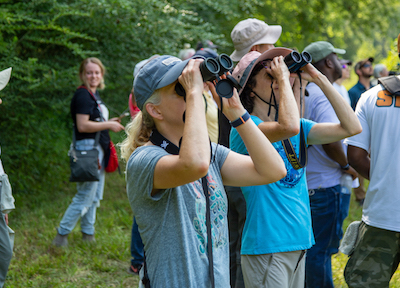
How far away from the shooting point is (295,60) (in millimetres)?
2182

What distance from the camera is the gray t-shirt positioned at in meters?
1.62

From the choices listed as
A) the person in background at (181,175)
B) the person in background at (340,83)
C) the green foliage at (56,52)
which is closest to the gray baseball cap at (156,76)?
the person in background at (181,175)

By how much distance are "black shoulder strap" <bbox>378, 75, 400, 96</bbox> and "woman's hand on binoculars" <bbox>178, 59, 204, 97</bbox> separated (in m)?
1.41

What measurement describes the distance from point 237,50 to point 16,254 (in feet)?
10.6

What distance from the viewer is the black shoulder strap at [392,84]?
2.50 meters

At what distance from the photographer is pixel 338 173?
331 cm

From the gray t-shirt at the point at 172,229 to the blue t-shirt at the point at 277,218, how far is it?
0.56 meters

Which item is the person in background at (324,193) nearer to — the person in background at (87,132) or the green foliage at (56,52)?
the person in background at (87,132)

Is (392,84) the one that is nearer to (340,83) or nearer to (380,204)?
(380,204)

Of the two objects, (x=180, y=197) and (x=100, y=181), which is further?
(x=100, y=181)

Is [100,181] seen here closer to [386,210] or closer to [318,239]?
[318,239]

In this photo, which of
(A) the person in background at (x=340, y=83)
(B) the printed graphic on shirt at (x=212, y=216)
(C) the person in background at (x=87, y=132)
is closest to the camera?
(B) the printed graphic on shirt at (x=212, y=216)

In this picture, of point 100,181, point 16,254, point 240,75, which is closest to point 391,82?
point 240,75

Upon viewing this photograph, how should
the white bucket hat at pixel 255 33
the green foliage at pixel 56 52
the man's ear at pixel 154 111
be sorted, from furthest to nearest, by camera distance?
1. the green foliage at pixel 56 52
2. the white bucket hat at pixel 255 33
3. the man's ear at pixel 154 111
